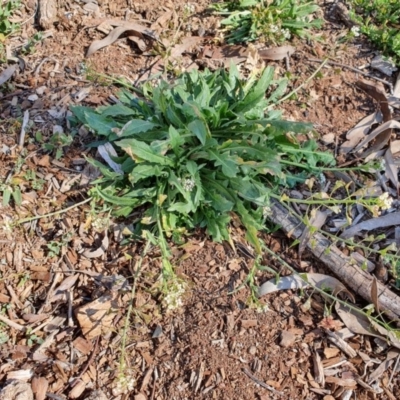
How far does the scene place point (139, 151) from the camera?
2777mm

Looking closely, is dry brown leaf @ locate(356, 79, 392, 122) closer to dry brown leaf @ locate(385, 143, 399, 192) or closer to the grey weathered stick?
dry brown leaf @ locate(385, 143, 399, 192)

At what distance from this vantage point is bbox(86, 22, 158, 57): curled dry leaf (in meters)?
3.76

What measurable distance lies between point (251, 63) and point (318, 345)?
6.91ft

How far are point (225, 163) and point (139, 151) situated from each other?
18.9 inches

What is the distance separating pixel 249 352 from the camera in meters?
2.71

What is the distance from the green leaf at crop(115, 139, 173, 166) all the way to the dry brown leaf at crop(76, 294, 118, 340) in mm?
823

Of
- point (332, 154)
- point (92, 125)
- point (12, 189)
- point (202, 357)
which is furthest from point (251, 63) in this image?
point (202, 357)

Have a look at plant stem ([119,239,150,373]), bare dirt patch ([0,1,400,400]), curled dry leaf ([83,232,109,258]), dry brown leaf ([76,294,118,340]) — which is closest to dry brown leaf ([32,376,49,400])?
bare dirt patch ([0,1,400,400])

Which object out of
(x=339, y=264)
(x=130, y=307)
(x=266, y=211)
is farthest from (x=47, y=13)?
(x=339, y=264)

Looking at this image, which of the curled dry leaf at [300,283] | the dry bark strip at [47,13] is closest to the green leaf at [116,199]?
the curled dry leaf at [300,283]

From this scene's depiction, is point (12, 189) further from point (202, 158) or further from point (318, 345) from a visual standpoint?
point (318, 345)

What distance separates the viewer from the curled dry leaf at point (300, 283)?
288cm

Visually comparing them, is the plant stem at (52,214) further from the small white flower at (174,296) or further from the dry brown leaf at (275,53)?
the dry brown leaf at (275,53)

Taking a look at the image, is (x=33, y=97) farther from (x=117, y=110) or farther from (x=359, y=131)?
(x=359, y=131)
